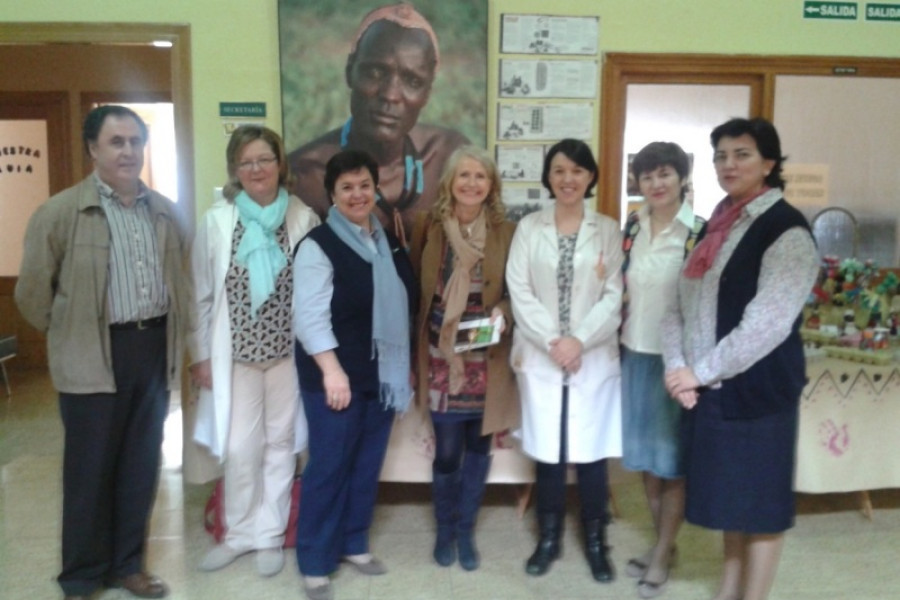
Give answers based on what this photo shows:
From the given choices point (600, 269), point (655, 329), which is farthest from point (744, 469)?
point (600, 269)

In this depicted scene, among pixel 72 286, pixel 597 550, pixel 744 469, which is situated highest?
pixel 72 286

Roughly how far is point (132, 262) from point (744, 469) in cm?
190

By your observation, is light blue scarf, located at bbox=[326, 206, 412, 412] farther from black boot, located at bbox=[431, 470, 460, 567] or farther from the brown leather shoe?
the brown leather shoe

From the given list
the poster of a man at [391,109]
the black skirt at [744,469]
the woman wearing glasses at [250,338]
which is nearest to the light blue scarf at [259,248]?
the woman wearing glasses at [250,338]

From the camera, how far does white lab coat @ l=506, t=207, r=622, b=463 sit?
7.73ft

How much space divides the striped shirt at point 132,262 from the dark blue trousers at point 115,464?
75 millimetres

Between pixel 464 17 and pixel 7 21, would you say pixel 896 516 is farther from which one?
pixel 7 21

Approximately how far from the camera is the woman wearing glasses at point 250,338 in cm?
247

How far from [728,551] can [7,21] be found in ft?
11.4

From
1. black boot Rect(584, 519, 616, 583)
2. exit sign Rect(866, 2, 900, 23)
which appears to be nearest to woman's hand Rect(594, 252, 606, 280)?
black boot Rect(584, 519, 616, 583)

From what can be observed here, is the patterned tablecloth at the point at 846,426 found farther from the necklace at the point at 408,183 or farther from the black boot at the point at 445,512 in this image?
the necklace at the point at 408,183

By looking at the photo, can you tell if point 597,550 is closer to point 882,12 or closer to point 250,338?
point 250,338

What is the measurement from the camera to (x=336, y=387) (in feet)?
7.37

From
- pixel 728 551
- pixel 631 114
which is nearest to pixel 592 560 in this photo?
pixel 728 551
